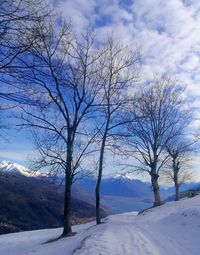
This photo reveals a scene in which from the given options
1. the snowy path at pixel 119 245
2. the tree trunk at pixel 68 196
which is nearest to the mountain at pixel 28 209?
the tree trunk at pixel 68 196

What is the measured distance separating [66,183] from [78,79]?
740 centimetres

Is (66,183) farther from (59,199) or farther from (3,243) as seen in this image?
(59,199)

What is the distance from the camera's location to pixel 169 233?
726 inches

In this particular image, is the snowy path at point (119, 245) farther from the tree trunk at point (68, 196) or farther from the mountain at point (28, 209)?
the mountain at point (28, 209)

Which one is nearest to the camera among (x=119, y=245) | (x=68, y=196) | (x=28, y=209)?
(x=119, y=245)

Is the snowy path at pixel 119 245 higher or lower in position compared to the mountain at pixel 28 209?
lower

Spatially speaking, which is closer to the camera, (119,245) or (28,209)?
(119,245)

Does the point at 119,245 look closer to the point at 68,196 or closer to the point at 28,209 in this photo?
the point at 68,196

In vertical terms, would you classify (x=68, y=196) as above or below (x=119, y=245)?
above

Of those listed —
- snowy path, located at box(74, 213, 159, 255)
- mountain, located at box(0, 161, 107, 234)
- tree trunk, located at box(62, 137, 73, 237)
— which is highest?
mountain, located at box(0, 161, 107, 234)

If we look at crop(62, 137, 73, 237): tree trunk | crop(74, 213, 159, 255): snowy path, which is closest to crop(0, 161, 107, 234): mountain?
crop(62, 137, 73, 237): tree trunk

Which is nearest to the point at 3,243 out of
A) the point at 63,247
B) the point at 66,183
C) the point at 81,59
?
the point at 66,183

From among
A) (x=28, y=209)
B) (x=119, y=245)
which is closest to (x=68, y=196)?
(x=119, y=245)

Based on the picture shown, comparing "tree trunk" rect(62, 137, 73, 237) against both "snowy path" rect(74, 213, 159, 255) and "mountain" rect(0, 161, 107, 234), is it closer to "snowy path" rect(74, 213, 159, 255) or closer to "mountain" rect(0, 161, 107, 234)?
"snowy path" rect(74, 213, 159, 255)
